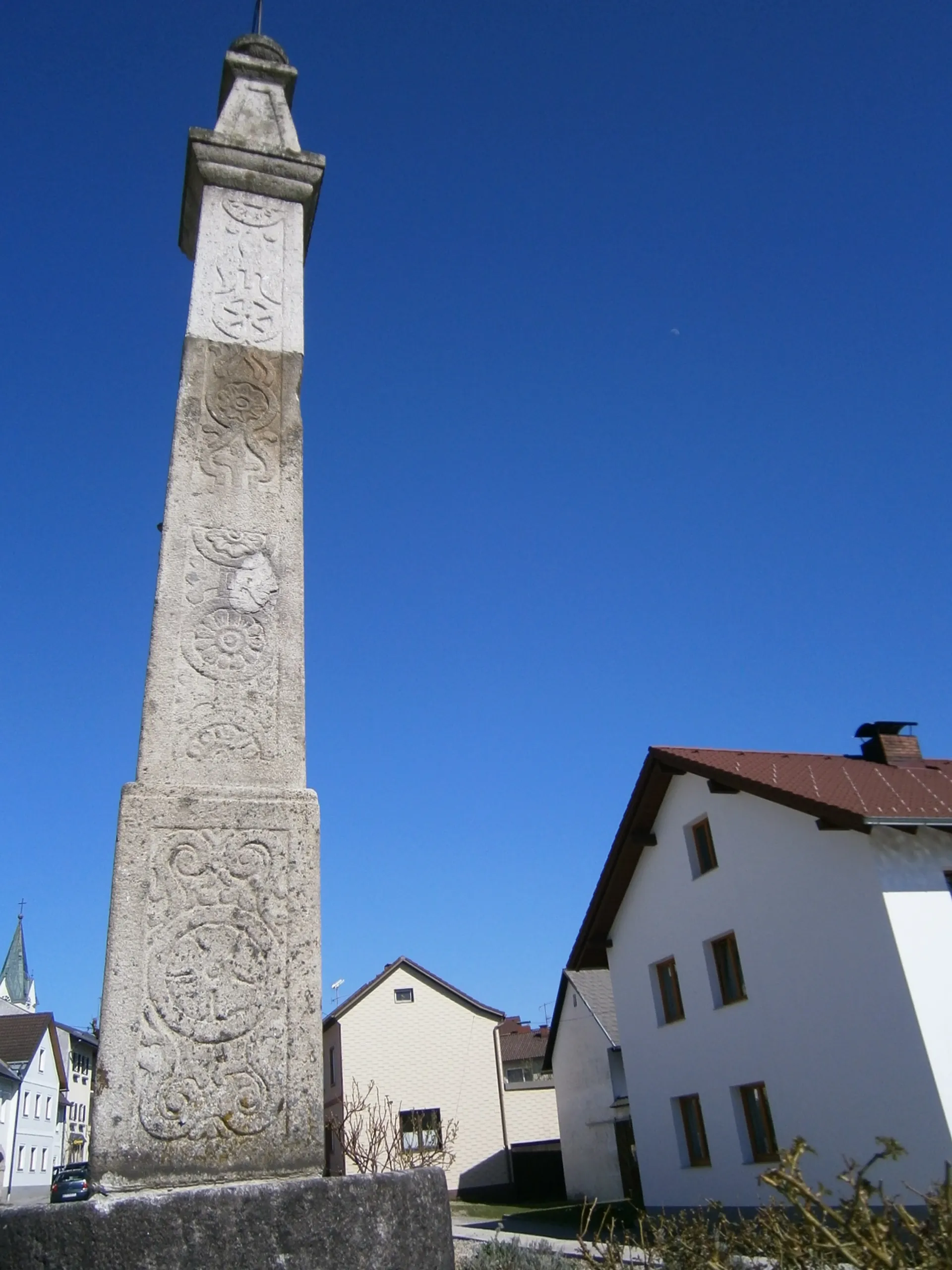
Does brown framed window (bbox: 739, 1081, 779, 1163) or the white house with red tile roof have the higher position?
the white house with red tile roof

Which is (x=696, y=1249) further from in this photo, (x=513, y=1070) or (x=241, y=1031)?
(x=513, y=1070)

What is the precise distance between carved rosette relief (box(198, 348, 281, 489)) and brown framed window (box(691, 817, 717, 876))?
1396cm

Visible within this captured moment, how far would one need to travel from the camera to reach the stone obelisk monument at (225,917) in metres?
1.99

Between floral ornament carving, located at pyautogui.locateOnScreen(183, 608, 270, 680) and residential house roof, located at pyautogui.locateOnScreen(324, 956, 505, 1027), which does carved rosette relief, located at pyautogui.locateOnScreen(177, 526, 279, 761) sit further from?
residential house roof, located at pyautogui.locateOnScreen(324, 956, 505, 1027)

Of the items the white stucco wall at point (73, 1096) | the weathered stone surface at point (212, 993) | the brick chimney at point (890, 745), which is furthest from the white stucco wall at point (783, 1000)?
the white stucco wall at point (73, 1096)

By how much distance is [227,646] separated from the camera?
121 inches

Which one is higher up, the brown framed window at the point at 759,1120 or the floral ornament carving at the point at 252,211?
the floral ornament carving at the point at 252,211

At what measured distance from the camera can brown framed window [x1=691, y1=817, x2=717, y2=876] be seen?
16047 millimetres

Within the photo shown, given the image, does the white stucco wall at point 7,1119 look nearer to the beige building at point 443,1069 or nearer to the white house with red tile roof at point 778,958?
the beige building at point 443,1069

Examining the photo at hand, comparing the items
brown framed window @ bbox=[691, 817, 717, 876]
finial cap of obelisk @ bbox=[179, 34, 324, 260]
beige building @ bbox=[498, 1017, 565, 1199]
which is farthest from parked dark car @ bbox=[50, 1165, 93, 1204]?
finial cap of obelisk @ bbox=[179, 34, 324, 260]

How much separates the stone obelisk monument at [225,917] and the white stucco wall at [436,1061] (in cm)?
2860

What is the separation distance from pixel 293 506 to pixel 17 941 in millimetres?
99491

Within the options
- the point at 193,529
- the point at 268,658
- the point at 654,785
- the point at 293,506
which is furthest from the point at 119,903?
the point at 654,785

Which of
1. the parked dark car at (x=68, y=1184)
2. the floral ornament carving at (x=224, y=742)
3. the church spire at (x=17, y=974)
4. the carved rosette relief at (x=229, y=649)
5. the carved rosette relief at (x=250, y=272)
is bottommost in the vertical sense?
the parked dark car at (x=68, y=1184)
